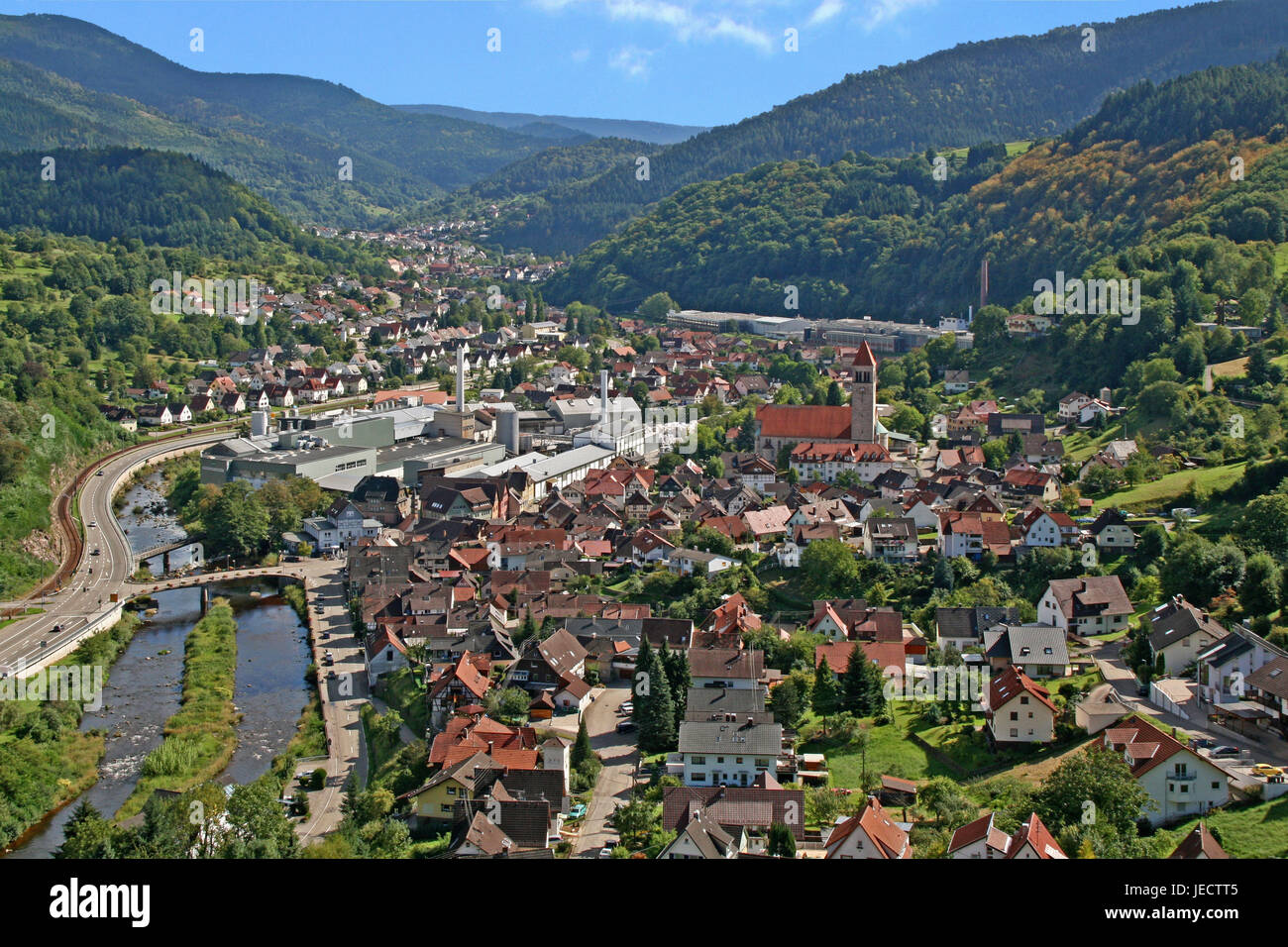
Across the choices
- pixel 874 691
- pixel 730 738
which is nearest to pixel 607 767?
pixel 730 738

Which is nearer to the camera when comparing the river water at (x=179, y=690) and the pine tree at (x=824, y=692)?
the river water at (x=179, y=690)

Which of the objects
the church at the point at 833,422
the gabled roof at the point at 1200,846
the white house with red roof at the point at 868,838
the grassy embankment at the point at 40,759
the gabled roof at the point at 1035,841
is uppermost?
the church at the point at 833,422

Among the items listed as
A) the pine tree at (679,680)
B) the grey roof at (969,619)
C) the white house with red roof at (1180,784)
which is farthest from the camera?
the grey roof at (969,619)

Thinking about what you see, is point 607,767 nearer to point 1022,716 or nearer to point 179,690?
point 1022,716

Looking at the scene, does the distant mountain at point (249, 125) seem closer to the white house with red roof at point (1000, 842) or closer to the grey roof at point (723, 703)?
the grey roof at point (723, 703)

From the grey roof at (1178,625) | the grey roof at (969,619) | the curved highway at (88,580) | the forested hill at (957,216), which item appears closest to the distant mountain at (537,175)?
the forested hill at (957,216)

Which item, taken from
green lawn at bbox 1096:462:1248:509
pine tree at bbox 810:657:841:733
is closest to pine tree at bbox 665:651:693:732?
pine tree at bbox 810:657:841:733

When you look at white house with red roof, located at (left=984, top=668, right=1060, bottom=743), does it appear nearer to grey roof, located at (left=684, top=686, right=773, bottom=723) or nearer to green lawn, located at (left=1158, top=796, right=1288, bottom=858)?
grey roof, located at (left=684, top=686, right=773, bottom=723)
